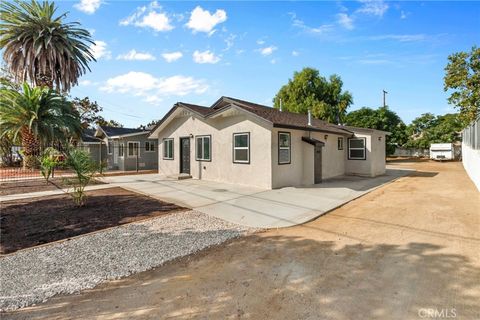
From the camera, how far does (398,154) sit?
37906mm

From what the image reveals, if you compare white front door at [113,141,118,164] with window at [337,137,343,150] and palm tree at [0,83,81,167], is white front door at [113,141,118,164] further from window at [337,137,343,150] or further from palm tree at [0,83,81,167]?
window at [337,137,343,150]

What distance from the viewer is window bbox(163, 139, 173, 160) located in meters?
15.4

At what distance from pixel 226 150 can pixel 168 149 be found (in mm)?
5592

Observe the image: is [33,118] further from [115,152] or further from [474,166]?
[474,166]

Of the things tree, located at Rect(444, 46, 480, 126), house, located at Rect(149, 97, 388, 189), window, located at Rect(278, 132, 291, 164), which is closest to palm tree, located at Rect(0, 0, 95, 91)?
house, located at Rect(149, 97, 388, 189)

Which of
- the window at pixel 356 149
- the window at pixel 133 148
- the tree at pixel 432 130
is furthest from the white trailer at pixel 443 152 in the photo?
the window at pixel 133 148

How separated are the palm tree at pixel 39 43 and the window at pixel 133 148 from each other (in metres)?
6.44

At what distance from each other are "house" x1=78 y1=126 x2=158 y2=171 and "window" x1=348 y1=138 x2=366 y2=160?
14.8 m

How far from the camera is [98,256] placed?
4.06 metres

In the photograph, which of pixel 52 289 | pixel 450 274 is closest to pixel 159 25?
pixel 52 289

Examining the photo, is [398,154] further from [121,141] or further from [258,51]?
[121,141]

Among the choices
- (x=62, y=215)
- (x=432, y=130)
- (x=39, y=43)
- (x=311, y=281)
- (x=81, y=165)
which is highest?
(x=39, y=43)

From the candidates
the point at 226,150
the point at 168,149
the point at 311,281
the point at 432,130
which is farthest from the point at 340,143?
the point at 432,130

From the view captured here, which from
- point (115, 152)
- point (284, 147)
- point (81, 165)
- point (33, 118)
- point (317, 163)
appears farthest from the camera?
point (115, 152)
